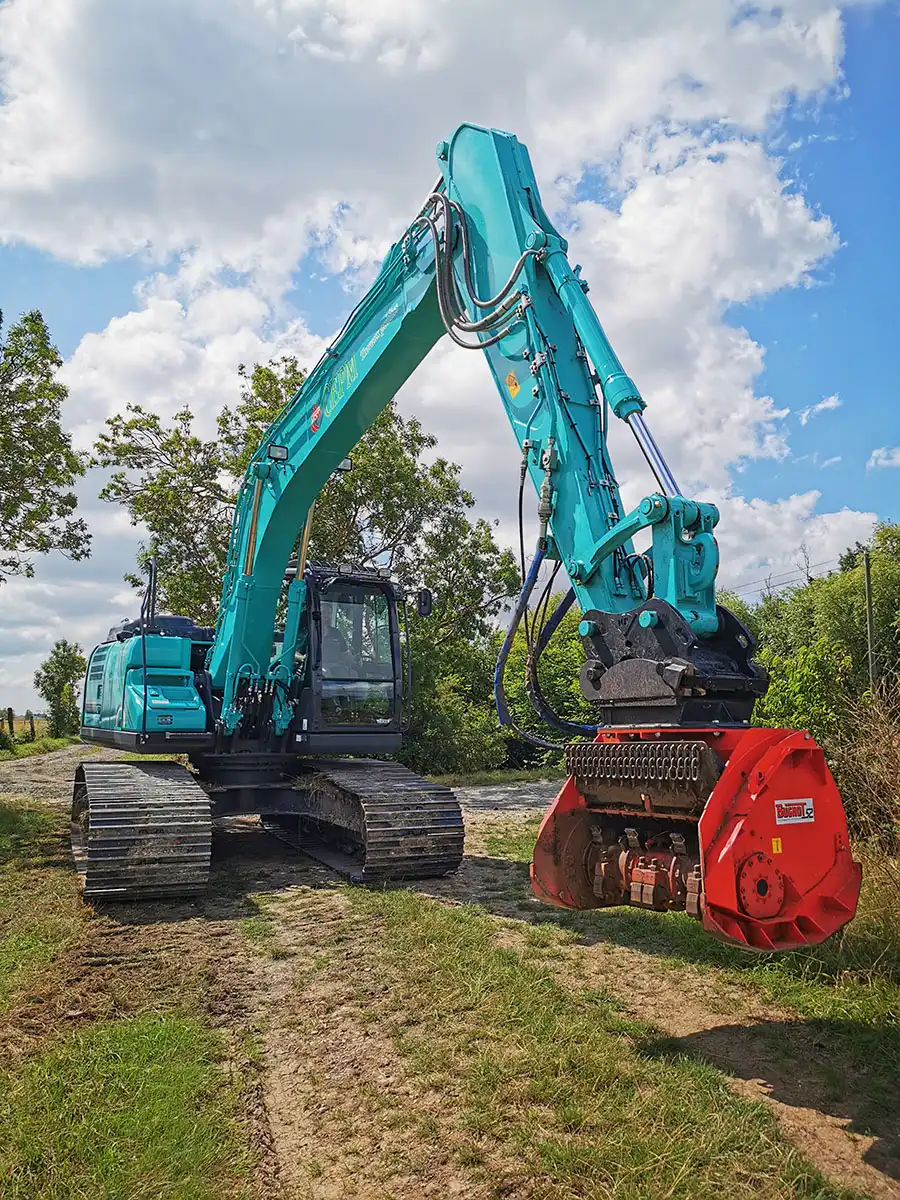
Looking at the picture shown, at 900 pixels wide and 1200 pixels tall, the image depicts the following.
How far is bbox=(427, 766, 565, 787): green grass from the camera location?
18.3m

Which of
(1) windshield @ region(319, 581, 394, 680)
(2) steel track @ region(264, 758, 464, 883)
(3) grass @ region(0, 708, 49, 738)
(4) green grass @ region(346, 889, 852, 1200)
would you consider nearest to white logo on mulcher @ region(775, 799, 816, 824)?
(4) green grass @ region(346, 889, 852, 1200)

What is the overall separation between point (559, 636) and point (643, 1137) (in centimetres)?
2001

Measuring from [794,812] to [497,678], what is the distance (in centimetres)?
187

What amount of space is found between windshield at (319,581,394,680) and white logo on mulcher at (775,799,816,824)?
19.8ft

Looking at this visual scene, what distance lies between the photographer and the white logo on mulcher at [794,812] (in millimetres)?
3920

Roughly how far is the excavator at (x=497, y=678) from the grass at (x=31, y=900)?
0.36m

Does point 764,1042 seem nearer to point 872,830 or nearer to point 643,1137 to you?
point 643,1137

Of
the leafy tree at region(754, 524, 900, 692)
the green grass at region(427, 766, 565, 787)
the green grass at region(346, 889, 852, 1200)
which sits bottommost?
the green grass at region(427, 766, 565, 787)

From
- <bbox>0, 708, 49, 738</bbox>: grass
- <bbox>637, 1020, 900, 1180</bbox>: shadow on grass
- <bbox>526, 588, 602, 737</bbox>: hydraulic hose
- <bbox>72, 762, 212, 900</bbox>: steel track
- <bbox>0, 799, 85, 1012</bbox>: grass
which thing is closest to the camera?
<bbox>637, 1020, 900, 1180</bbox>: shadow on grass

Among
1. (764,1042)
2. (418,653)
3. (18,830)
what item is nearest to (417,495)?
(418,653)

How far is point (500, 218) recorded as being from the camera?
6.15 meters

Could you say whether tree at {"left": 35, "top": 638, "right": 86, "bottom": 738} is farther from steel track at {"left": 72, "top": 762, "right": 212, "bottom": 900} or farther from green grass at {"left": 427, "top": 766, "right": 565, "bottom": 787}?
steel track at {"left": 72, "top": 762, "right": 212, "bottom": 900}

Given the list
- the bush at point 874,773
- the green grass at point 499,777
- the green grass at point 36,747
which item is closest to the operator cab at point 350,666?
the bush at point 874,773

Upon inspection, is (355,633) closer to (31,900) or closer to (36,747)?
(31,900)
